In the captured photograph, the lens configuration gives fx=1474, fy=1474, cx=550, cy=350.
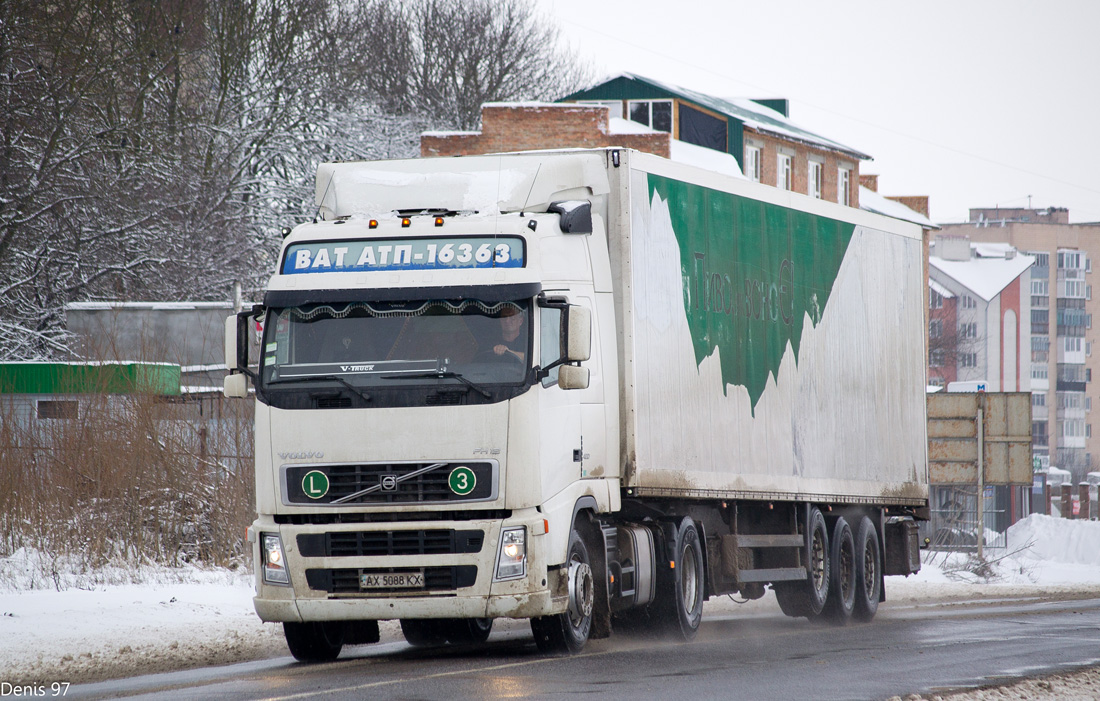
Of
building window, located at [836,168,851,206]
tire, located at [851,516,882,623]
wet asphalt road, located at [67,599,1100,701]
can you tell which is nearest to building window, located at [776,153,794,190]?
building window, located at [836,168,851,206]

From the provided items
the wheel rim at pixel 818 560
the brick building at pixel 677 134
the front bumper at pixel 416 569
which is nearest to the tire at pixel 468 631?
the front bumper at pixel 416 569

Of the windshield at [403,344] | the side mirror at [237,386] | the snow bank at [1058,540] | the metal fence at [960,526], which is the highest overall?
the windshield at [403,344]

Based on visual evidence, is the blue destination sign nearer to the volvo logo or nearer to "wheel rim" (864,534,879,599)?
the volvo logo

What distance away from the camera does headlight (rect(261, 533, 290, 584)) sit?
10.4m

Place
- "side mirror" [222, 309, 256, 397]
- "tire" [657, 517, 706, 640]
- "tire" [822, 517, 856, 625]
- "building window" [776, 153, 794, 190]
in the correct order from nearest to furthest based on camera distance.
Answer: "side mirror" [222, 309, 256, 397] → "tire" [657, 517, 706, 640] → "tire" [822, 517, 856, 625] → "building window" [776, 153, 794, 190]

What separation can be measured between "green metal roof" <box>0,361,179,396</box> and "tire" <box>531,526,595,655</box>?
7.72 meters

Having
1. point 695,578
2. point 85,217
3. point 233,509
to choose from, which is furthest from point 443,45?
point 695,578

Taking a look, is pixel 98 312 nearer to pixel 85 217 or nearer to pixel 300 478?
pixel 85 217

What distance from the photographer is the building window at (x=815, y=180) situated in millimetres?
55169

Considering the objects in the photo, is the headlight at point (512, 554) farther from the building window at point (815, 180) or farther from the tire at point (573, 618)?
the building window at point (815, 180)

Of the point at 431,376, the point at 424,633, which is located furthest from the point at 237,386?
the point at 424,633

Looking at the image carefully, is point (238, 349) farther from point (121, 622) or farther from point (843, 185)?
point (843, 185)

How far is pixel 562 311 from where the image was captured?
1048cm

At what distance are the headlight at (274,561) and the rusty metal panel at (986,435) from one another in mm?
18950
